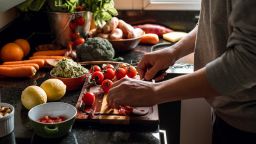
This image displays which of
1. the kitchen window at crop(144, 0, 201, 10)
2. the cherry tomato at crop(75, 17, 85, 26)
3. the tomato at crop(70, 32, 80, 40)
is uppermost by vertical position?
the kitchen window at crop(144, 0, 201, 10)

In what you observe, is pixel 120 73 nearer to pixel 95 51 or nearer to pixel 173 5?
pixel 95 51

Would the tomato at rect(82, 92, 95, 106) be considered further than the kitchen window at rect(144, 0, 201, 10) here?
No

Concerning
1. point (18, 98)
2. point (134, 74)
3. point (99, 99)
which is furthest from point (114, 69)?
point (18, 98)

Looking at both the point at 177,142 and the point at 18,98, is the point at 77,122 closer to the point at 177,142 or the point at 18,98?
the point at 18,98

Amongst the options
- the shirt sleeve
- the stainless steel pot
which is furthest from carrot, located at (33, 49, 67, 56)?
the shirt sleeve

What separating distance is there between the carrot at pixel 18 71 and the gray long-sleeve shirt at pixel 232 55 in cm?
71

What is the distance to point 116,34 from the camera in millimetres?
1827

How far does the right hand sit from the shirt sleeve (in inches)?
16.1

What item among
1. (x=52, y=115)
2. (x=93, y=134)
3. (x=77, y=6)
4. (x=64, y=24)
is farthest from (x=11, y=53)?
(x=93, y=134)

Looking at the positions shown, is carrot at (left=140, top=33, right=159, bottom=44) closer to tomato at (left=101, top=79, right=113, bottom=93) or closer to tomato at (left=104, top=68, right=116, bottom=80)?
tomato at (left=104, top=68, right=116, bottom=80)

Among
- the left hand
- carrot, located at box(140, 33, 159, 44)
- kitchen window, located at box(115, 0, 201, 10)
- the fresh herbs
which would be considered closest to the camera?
the left hand

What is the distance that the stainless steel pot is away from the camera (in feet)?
5.82

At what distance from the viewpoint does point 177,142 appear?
1778 mm

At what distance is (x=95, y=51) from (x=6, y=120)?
2.22 feet
